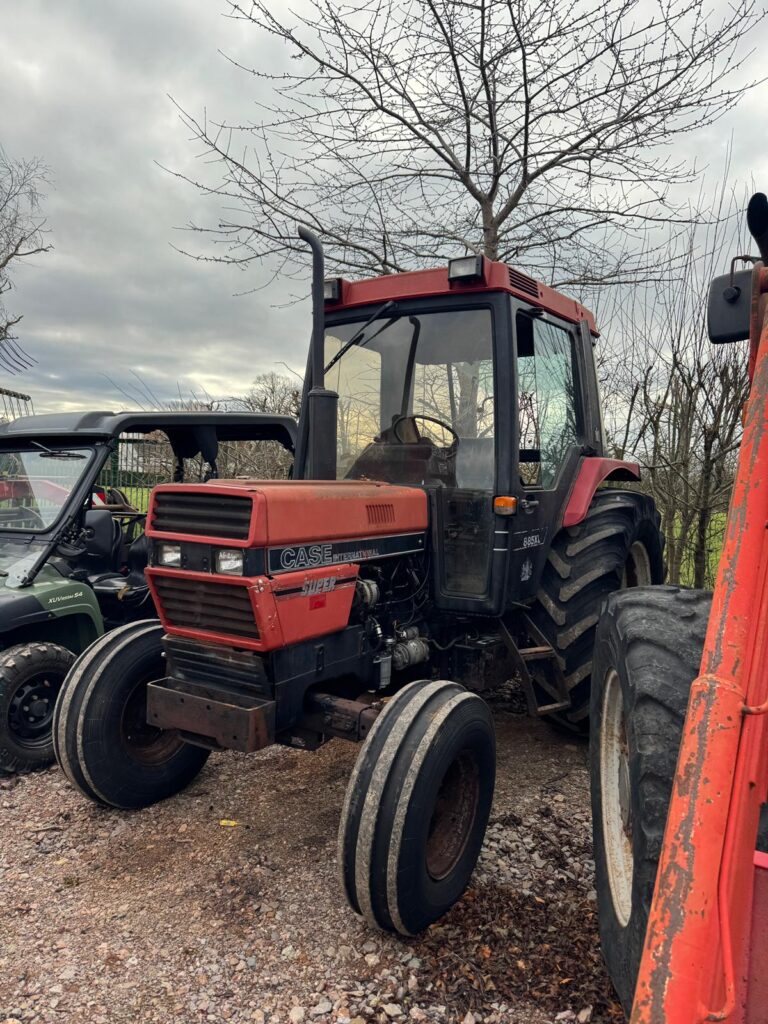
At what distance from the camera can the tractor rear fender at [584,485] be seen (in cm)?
390

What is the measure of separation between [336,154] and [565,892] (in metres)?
6.25

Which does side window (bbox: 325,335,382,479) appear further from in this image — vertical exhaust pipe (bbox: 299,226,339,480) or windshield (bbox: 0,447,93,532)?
windshield (bbox: 0,447,93,532)

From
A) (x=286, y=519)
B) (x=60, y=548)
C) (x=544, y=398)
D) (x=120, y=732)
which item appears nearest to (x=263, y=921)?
(x=120, y=732)

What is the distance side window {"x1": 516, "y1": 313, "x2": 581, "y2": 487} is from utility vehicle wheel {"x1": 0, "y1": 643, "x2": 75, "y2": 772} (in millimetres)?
2858

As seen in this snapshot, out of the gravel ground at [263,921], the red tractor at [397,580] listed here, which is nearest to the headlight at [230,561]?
the red tractor at [397,580]

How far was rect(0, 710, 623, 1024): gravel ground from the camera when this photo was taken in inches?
85.2

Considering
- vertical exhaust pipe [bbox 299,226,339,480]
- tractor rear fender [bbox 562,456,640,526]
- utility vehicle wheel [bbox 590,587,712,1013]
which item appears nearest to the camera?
utility vehicle wheel [bbox 590,587,712,1013]

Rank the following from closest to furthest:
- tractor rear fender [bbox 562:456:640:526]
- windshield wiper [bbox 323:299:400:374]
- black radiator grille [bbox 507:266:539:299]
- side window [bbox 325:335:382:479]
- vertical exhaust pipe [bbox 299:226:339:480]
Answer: vertical exhaust pipe [bbox 299:226:339:480] < black radiator grille [bbox 507:266:539:299] < windshield wiper [bbox 323:299:400:374] < side window [bbox 325:335:382:479] < tractor rear fender [bbox 562:456:640:526]

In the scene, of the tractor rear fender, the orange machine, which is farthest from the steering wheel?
the orange machine

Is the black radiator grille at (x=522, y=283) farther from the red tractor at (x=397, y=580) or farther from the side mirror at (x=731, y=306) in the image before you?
the side mirror at (x=731, y=306)

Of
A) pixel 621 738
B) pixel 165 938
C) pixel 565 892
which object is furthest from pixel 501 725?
pixel 165 938

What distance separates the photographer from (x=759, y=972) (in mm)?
1299

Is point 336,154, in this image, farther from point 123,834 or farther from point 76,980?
point 76,980

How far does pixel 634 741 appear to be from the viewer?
1.80m
